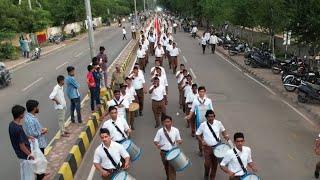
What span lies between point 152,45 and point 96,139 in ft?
61.6

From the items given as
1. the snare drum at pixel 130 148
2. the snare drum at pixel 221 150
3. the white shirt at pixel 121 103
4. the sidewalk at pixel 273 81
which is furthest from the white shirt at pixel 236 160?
the sidewalk at pixel 273 81

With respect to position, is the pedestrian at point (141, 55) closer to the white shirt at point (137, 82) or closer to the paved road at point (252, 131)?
the paved road at point (252, 131)

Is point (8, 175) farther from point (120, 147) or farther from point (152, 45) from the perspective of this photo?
point (152, 45)

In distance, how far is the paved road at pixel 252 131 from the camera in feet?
32.3

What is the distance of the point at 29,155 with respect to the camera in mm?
7926

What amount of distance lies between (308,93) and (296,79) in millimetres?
2233

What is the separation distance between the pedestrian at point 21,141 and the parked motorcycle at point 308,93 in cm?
1090

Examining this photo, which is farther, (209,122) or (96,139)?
(96,139)

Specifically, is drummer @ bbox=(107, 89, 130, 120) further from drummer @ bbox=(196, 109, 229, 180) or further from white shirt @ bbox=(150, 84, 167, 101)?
drummer @ bbox=(196, 109, 229, 180)

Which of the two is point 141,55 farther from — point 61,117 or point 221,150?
point 221,150

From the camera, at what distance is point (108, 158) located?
7.23 meters

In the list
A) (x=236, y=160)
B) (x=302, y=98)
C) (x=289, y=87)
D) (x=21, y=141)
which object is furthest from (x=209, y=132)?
(x=289, y=87)

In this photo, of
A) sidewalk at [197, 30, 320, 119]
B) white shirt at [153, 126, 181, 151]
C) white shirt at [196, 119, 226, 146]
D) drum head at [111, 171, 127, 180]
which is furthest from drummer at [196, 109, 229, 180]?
sidewalk at [197, 30, 320, 119]

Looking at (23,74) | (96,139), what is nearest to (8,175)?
(96,139)
